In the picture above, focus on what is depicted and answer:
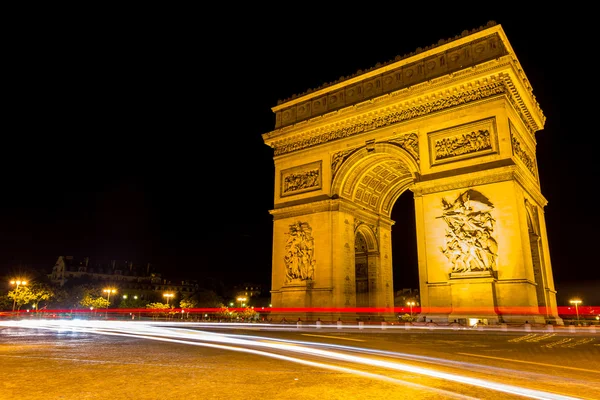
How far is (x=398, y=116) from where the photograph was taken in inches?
856

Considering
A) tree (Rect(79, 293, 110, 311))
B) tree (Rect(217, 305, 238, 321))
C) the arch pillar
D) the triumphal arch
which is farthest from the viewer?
tree (Rect(79, 293, 110, 311))

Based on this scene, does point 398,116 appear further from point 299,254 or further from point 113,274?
point 113,274

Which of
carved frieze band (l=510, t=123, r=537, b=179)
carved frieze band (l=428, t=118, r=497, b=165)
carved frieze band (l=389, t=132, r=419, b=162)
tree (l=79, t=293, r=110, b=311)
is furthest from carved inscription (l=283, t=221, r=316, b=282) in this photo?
tree (l=79, t=293, r=110, b=311)

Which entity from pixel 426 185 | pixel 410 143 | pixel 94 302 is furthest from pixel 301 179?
pixel 94 302

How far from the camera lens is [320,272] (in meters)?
22.2

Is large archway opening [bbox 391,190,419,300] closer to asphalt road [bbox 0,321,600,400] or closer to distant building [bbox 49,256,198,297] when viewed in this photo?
asphalt road [bbox 0,321,600,400]

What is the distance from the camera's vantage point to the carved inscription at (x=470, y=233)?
56.7 feet

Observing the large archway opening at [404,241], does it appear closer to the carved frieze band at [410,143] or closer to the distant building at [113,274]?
the carved frieze band at [410,143]

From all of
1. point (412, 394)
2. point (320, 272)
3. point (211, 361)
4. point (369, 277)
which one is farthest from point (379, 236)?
point (412, 394)

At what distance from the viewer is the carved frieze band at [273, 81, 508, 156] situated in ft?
63.1

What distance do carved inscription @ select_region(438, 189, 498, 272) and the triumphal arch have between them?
43 mm

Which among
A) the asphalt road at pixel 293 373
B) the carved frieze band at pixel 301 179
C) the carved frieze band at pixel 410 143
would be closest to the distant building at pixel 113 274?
the carved frieze band at pixel 301 179

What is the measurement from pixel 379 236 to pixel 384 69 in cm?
1003

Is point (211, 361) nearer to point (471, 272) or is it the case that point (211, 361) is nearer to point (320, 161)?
point (471, 272)
